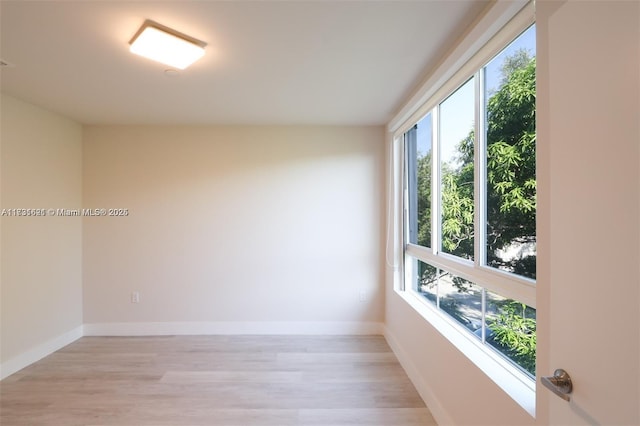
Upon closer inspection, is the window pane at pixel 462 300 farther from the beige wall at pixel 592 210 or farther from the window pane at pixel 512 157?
the beige wall at pixel 592 210

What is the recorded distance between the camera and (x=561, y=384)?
2.94 ft

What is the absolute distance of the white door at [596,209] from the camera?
2.35 ft

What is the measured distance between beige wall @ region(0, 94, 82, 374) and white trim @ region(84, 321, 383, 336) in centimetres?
43

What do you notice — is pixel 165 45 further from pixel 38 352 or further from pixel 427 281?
pixel 38 352

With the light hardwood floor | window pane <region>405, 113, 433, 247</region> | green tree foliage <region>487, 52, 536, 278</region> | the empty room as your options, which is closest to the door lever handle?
the empty room

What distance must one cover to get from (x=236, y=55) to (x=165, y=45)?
17.2 inches

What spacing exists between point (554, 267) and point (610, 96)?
525 mm

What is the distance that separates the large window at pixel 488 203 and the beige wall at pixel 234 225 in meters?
1.23

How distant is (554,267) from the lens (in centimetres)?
99

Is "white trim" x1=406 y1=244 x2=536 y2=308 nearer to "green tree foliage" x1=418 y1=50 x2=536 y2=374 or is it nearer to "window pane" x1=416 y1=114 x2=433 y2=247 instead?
"green tree foliage" x1=418 y1=50 x2=536 y2=374

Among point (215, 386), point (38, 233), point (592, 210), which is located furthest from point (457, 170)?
point (38, 233)

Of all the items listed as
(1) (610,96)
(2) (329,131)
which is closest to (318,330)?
(2) (329,131)

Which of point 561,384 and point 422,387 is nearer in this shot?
point 561,384

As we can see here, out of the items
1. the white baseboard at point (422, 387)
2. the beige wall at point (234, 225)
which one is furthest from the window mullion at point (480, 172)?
the beige wall at point (234, 225)
